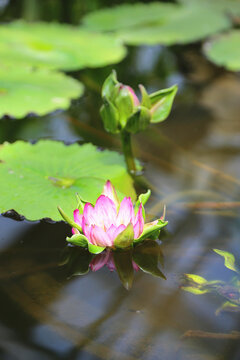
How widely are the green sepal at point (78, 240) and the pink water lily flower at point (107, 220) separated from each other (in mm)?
14

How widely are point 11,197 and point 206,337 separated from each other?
2.64 ft

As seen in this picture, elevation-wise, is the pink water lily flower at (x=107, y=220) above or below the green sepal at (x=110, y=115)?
below

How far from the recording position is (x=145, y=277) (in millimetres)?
1332

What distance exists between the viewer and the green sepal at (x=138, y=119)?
1.64m

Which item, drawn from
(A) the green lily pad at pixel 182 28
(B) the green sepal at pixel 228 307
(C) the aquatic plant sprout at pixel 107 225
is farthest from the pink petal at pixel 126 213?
(A) the green lily pad at pixel 182 28

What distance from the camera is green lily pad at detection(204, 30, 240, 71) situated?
3152 mm

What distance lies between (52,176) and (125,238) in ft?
1.61

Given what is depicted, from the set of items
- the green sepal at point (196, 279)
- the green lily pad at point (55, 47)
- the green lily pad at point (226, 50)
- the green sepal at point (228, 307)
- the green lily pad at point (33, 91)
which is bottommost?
the green lily pad at point (226, 50)

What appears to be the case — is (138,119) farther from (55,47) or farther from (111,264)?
(55,47)

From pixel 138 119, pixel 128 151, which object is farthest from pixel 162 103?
pixel 128 151

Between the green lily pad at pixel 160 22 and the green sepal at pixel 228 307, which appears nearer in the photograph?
the green sepal at pixel 228 307

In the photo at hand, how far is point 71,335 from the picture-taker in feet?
3.67

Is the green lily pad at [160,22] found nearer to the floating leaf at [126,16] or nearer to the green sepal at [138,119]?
the floating leaf at [126,16]

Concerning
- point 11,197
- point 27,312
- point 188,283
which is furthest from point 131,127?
point 27,312
